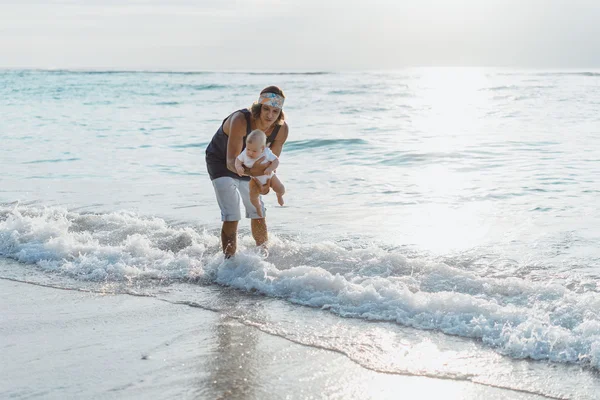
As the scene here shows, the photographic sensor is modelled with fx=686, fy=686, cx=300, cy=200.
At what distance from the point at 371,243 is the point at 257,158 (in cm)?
249

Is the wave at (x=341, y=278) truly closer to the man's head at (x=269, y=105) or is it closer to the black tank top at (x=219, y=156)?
the black tank top at (x=219, y=156)

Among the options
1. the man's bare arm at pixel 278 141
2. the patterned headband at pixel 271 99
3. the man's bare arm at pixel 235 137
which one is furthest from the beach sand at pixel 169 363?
the patterned headband at pixel 271 99

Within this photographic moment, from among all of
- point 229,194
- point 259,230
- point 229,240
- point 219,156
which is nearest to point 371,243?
point 259,230

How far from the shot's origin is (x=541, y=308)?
523 centimetres

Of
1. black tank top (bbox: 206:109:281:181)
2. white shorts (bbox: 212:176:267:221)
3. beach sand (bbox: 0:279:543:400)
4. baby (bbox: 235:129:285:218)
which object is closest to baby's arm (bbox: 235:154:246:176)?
baby (bbox: 235:129:285:218)

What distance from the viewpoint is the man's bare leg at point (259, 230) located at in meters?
6.66

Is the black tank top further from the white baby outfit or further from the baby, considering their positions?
the white baby outfit

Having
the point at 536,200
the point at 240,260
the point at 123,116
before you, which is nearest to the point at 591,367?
the point at 240,260

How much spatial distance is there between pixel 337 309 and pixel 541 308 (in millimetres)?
1553

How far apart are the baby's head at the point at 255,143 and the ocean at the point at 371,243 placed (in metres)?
1.18

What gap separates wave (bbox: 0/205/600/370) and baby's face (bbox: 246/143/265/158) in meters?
1.16

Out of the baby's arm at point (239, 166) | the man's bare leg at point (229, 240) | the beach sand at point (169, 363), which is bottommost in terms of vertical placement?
the beach sand at point (169, 363)

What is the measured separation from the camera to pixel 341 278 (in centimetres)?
575

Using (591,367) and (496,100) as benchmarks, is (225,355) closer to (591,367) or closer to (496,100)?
(591,367)
